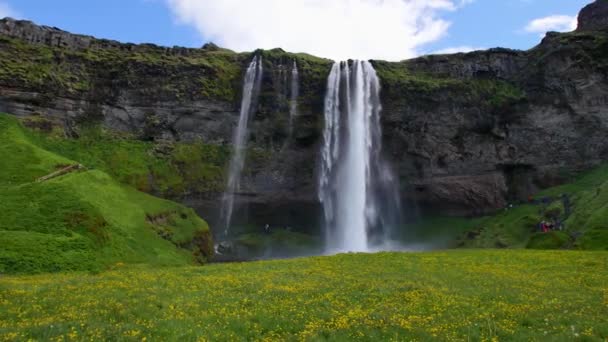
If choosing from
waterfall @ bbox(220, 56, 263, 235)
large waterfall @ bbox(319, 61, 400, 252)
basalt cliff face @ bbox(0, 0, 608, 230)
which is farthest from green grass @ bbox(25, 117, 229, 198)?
large waterfall @ bbox(319, 61, 400, 252)

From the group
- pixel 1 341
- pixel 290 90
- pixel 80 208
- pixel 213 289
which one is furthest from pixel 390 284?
pixel 290 90

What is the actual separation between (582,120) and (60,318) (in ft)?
281

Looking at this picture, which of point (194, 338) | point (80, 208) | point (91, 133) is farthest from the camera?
point (91, 133)

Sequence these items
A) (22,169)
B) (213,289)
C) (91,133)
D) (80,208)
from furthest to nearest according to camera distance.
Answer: (91,133)
(22,169)
(80,208)
(213,289)

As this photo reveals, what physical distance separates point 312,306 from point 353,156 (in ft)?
210

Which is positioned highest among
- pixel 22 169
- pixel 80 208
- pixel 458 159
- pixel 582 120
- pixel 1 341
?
pixel 582 120

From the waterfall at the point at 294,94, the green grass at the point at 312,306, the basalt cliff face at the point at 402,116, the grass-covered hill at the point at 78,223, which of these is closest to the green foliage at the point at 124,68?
the basalt cliff face at the point at 402,116

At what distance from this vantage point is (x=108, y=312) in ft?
50.2

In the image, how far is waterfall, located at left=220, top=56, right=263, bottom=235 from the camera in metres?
79.0

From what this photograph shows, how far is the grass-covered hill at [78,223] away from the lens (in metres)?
30.0

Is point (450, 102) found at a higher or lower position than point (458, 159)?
higher

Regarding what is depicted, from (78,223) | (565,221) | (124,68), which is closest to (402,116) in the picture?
(565,221)

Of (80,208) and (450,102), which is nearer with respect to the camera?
(80,208)

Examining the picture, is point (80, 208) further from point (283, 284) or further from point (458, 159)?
point (458, 159)
